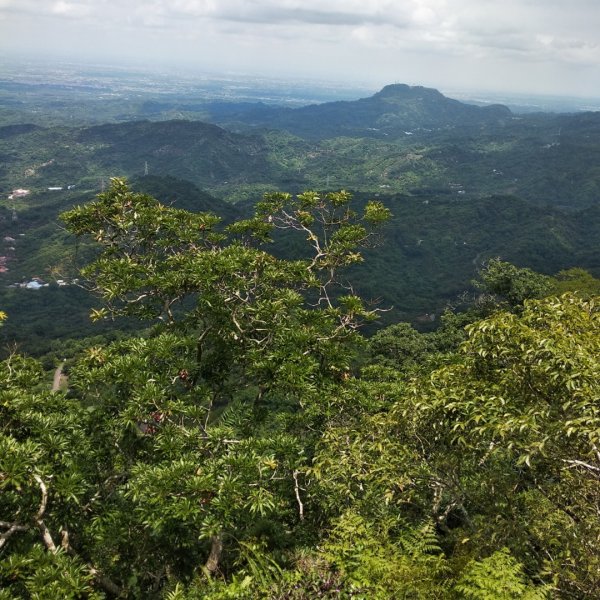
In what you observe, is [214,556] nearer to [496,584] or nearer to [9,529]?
[9,529]

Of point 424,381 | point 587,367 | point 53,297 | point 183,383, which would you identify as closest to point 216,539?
point 183,383

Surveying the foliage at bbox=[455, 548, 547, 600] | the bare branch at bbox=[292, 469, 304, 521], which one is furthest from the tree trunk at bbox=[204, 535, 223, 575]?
the foliage at bbox=[455, 548, 547, 600]

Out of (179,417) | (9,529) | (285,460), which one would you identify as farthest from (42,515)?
(285,460)

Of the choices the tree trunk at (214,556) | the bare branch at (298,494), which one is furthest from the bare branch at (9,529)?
the bare branch at (298,494)

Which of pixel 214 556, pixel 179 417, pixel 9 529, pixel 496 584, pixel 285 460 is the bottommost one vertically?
pixel 214 556

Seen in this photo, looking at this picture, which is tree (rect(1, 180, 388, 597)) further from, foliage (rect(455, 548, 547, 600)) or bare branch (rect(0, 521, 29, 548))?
foliage (rect(455, 548, 547, 600))

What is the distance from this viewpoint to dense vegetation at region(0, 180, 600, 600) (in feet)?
18.7

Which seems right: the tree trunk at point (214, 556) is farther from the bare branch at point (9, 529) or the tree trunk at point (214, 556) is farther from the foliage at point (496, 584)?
the foliage at point (496, 584)

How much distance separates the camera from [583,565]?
5.69 meters

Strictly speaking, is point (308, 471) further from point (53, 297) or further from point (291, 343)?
point (53, 297)

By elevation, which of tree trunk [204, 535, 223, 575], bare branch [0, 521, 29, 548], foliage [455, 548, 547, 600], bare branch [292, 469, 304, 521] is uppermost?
foliage [455, 548, 547, 600]

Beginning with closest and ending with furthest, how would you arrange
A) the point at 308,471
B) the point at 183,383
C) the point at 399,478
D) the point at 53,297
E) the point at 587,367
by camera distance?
the point at 587,367
the point at 399,478
the point at 308,471
the point at 183,383
the point at 53,297

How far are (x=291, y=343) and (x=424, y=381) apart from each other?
8.34 feet

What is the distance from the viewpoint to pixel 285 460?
7.56 m
